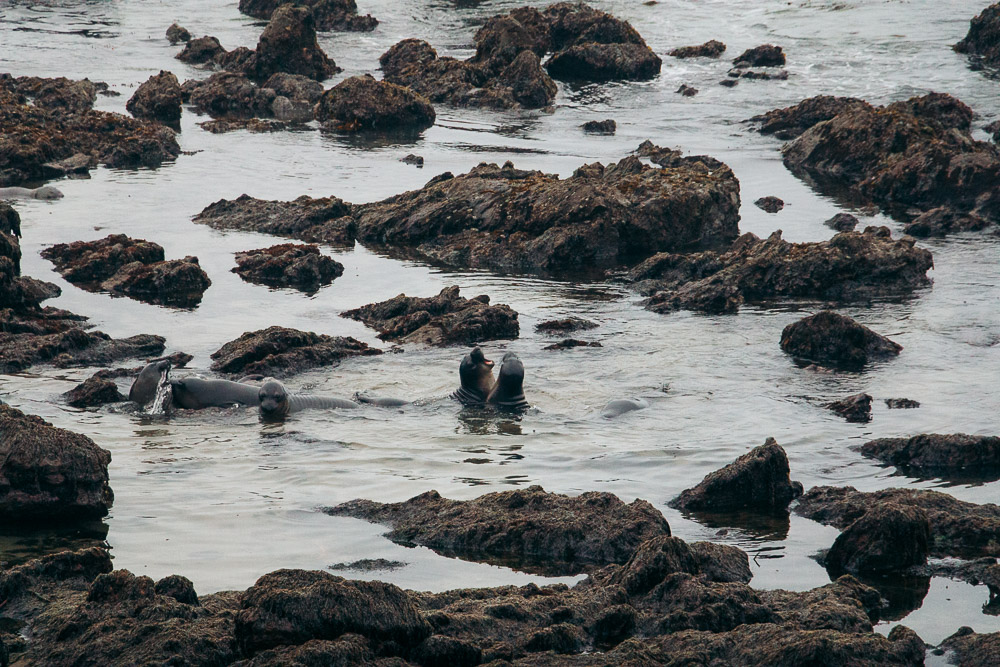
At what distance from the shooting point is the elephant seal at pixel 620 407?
13820 millimetres

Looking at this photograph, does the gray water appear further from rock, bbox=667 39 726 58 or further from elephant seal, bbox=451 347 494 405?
rock, bbox=667 39 726 58

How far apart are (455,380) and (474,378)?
2.49ft

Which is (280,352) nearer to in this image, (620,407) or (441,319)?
(441,319)

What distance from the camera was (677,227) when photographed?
2222 centimetres

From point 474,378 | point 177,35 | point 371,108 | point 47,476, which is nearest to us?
point 47,476

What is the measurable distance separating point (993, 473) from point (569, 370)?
570 centimetres

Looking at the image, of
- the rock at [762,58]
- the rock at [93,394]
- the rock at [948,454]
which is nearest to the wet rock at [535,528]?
the rock at [948,454]

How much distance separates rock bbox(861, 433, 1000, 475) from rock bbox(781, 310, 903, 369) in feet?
Result: 13.1

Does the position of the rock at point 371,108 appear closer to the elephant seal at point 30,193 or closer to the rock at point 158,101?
the rock at point 158,101

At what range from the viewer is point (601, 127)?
32375 mm

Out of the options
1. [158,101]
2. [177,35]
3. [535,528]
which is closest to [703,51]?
[158,101]

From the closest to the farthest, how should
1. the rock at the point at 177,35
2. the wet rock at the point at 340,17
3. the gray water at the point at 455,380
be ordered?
the gray water at the point at 455,380 < the rock at the point at 177,35 < the wet rock at the point at 340,17

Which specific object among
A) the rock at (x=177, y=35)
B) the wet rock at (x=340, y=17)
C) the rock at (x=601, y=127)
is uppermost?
the wet rock at (x=340, y=17)

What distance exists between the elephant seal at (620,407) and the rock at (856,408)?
2188mm
